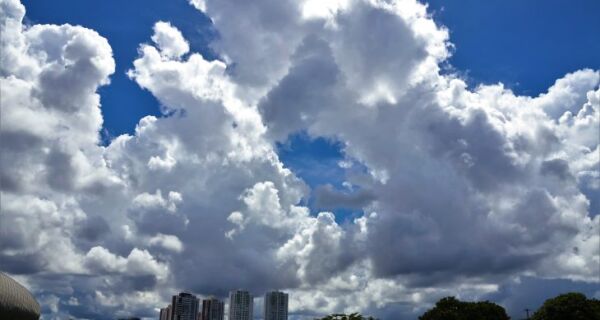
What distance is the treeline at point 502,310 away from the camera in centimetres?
11138

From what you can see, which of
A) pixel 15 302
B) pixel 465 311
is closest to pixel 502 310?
pixel 465 311

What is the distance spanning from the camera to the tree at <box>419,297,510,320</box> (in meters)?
124

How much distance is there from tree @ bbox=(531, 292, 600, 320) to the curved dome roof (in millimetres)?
92598

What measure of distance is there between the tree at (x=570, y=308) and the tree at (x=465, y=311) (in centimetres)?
963

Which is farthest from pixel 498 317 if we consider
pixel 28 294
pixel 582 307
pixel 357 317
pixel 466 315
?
pixel 28 294

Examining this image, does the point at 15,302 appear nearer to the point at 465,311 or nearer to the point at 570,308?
the point at 465,311

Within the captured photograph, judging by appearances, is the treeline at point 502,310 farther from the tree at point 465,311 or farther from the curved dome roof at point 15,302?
the curved dome roof at point 15,302

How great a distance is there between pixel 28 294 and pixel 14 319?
7753 millimetres

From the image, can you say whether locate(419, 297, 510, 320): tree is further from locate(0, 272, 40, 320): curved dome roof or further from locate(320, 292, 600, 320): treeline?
locate(0, 272, 40, 320): curved dome roof

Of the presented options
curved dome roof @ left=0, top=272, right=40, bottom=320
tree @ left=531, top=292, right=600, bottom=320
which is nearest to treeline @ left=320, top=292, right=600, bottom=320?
tree @ left=531, top=292, right=600, bottom=320

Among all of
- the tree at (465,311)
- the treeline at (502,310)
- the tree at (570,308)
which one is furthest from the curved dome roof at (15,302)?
the tree at (570,308)

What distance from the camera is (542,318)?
11600 centimetres

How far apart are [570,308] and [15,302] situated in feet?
319

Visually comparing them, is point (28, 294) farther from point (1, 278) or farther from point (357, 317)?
point (357, 317)
